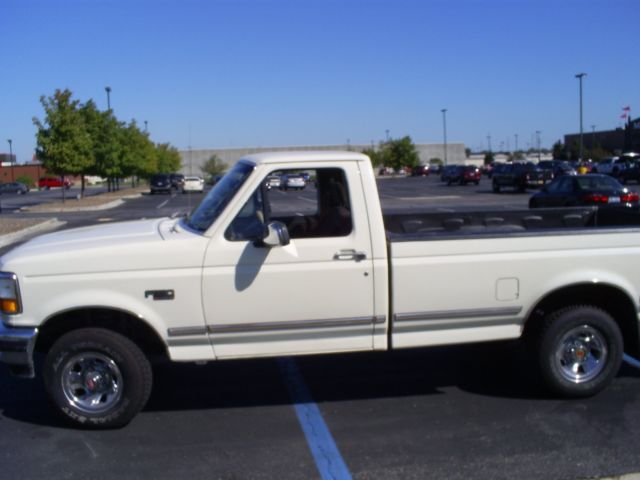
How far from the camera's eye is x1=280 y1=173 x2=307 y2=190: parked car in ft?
19.1

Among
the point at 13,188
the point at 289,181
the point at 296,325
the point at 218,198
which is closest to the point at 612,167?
the point at 289,181

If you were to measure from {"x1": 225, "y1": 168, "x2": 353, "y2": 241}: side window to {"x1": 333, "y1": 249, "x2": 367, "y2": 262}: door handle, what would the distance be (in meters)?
0.18

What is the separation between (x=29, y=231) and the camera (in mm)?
21938

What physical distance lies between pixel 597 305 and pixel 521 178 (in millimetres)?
36484

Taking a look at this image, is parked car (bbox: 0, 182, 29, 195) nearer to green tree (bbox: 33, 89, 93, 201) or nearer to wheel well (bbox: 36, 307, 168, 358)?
green tree (bbox: 33, 89, 93, 201)

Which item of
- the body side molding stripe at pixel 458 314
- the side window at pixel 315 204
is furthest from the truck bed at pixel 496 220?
the body side molding stripe at pixel 458 314

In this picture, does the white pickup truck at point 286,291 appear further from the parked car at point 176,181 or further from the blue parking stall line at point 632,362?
the parked car at point 176,181

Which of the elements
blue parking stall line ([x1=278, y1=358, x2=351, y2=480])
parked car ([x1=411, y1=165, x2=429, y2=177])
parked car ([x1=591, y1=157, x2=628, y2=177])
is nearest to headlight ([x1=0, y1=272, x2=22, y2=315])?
blue parking stall line ([x1=278, y1=358, x2=351, y2=480])

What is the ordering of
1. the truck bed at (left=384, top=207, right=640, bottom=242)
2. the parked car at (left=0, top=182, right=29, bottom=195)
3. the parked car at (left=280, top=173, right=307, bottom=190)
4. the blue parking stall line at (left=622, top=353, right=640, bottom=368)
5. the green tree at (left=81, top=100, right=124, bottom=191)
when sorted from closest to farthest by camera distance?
the parked car at (left=280, top=173, right=307, bottom=190) → the blue parking stall line at (left=622, top=353, right=640, bottom=368) → the truck bed at (left=384, top=207, right=640, bottom=242) → the green tree at (left=81, top=100, right=124, bottom=191) → the parked car at (left=0, top=182, right=29, bottom=195)

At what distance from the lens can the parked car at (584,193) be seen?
21.3 m

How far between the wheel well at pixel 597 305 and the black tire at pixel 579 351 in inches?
4.3

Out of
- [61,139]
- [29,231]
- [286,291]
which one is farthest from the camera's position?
[61,139]

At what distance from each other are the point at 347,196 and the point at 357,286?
71 centimetres

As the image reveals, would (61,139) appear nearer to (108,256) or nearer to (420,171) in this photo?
(108,256)
